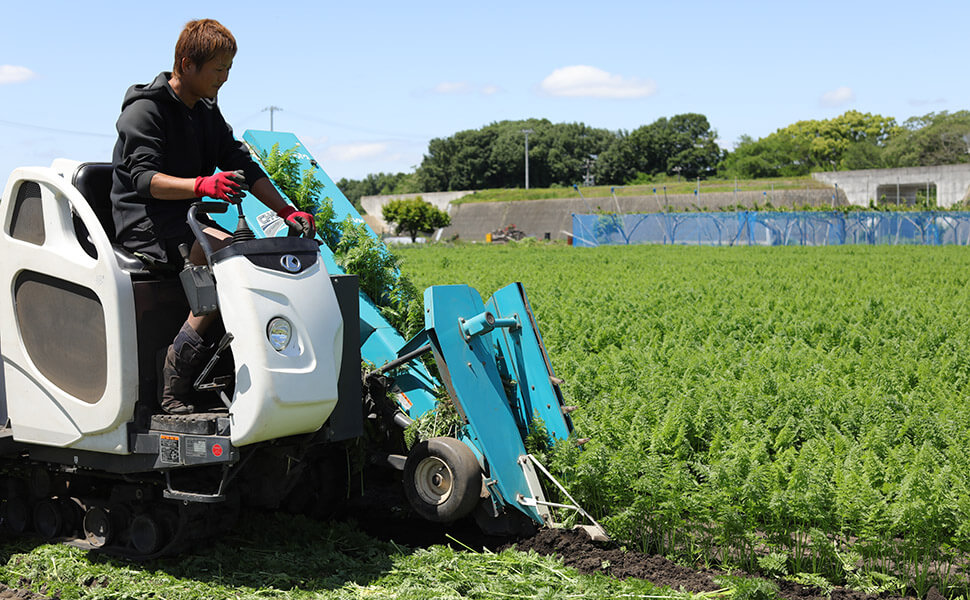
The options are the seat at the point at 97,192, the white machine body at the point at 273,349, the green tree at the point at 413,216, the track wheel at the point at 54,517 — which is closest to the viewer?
the white machine body at the point at 273,349

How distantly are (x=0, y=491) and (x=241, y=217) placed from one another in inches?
97.9

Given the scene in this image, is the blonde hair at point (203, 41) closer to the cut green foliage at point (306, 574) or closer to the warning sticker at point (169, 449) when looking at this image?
the warning sticker at point (169, 449)

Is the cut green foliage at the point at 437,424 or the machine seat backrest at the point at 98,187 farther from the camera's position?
the cut green foliage at the point at 437,424

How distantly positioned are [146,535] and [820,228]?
4489cm

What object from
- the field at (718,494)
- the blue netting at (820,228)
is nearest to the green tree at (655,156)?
the blue netting at (820,228)

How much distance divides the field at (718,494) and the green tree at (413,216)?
5919cm

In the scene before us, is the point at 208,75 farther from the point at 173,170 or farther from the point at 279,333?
the point at 279,333

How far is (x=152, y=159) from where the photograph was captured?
4078mm

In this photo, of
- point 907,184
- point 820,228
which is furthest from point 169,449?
point 907,184

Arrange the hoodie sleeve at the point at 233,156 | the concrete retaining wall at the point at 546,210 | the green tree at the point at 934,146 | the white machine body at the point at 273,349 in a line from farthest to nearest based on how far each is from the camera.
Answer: the green tree at the point at 934,146 → the concrete retaining wall at the point at 546,210 → the hoodie sleeve at the point at 233,156 → the white machine body at the point at 273,349

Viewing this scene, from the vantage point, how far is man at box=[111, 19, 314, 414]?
402 cm

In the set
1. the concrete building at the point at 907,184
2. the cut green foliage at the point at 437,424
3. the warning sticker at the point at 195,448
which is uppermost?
the concrete building at the point at 907,184

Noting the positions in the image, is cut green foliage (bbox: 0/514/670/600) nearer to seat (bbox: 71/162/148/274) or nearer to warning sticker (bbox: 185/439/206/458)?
warning sticker (bbox: 185/439/206/458)

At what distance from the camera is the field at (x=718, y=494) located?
13.7 ft
